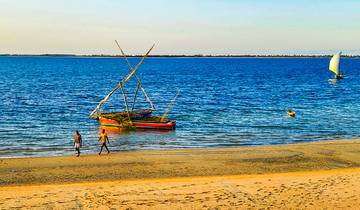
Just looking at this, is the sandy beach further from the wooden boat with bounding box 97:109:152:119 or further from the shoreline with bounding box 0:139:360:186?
the wooden boat with bounding box 97:109:152:119

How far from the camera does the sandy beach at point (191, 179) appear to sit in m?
18.4

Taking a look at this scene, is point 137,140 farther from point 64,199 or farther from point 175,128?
point 64,199

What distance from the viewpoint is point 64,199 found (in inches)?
736

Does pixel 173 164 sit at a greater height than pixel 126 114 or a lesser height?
lesser

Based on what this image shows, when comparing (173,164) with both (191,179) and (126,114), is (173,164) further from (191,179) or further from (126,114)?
(126,114)

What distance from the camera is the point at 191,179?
23047mm

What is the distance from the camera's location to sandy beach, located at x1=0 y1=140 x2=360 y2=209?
60.4ft

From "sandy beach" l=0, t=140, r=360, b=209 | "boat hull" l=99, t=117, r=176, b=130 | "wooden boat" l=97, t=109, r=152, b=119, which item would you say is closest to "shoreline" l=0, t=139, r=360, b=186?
"sandy beach" l=0, t=140, r=360, b=209

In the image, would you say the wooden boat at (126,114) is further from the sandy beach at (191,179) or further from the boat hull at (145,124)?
the sandy beach at (191,179)

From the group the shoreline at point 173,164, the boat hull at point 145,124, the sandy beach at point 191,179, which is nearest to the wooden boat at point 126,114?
the boat hull at point 145,124

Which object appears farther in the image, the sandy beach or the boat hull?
the boat hull

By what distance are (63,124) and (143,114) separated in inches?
305

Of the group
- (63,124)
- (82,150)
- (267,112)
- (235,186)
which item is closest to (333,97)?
(267,112)

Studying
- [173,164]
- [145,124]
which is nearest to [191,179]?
[173,164]
